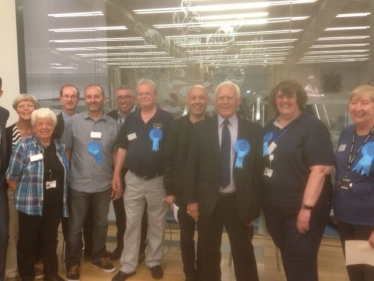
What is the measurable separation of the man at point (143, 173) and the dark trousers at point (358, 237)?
1.44 meters

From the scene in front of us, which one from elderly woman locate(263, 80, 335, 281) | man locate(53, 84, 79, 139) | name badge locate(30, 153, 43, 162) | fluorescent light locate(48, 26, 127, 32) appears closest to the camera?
elderly woman locate(263, 80, 335, 281)

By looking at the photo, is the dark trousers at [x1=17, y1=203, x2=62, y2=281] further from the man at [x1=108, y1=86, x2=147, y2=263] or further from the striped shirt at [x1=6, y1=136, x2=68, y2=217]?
the man at [x1=108, y1=86, x2=147, y2=263]

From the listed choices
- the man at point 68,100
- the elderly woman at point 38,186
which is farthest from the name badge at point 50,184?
the man at point 68,100

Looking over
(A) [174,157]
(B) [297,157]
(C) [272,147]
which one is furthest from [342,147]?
(A) [174,157]

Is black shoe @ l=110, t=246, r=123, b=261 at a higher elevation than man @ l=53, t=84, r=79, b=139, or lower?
lower

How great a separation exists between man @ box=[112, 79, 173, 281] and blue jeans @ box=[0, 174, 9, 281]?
0.86 m

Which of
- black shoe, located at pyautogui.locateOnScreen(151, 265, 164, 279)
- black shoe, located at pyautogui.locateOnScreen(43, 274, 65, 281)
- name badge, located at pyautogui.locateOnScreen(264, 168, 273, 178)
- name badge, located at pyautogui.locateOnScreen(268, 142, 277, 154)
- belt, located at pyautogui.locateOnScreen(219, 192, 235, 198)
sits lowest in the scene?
black shoe, located at pyautogui.locateOnScreen(151, 265, 164, 279)

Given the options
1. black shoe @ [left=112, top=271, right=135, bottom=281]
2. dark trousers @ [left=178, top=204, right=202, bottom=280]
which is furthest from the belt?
black shoe @ [left=112, top=271, right=135, bottom=281]

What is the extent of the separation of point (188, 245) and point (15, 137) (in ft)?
5.52

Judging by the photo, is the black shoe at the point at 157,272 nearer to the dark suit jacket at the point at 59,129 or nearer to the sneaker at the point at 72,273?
the sneaker at the point at 72,273

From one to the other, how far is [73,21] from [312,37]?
2.94 meters

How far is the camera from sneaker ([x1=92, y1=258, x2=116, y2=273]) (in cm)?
317

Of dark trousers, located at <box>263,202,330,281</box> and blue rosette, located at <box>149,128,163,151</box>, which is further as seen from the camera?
blue rosette, located at <box>149,128,163,151</box>

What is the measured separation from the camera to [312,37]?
379 cm
